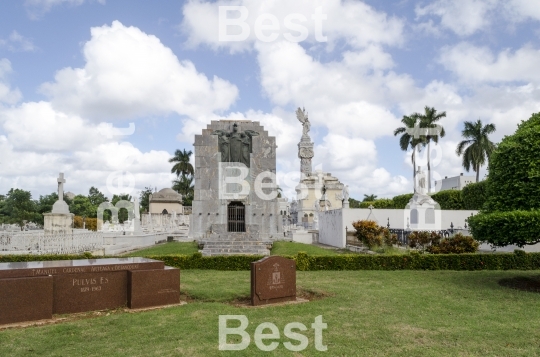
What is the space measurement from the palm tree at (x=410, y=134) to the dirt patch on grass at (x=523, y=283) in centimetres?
3737

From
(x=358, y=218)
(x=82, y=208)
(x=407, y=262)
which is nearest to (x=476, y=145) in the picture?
(x=358, y=218)

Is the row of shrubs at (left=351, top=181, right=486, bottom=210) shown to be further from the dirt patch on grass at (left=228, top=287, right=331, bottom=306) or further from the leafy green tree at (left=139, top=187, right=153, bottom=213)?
the leafy green tree at (left=139, top=187, right=153, bottom=213)

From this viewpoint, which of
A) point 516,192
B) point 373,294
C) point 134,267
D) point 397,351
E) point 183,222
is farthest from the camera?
point 183,222

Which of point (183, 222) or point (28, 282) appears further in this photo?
point (183, 222)

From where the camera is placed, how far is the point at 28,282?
27.2 ft

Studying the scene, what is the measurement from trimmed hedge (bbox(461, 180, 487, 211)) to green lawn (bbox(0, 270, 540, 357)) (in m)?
22.0

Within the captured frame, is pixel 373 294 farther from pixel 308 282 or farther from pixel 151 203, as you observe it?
pixel 151 203

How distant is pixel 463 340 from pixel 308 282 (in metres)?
6.36

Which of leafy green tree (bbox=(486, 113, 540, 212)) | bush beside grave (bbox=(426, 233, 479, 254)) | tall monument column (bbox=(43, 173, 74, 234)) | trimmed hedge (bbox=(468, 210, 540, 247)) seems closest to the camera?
trimmed hedge (bbox=(468, 210, 540, 247))

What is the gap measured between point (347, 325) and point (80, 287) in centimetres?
591

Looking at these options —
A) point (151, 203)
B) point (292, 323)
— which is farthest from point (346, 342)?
point (151, 203)

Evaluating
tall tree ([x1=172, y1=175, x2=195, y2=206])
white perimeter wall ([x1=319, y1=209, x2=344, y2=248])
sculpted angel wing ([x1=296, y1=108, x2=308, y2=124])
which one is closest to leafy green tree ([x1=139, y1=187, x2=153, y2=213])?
tall tree ([x1=172, y1=175, x2=195, y2=206])

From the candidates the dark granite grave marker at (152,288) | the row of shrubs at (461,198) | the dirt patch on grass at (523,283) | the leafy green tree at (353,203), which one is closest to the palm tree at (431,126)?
the row of shrubs at (461,198)

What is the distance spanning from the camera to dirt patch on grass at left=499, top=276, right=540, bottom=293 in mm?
11984
